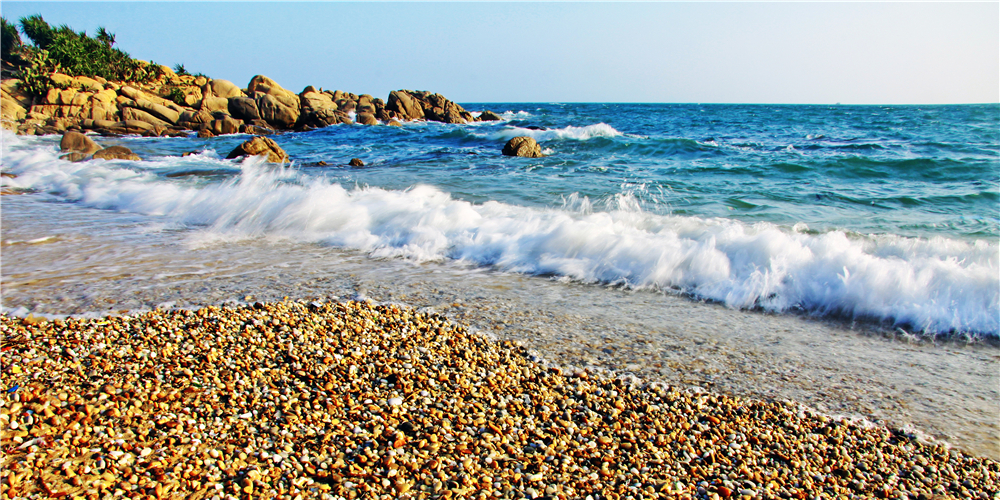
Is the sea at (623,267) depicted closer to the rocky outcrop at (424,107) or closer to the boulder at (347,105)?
the boulder at (347,105)

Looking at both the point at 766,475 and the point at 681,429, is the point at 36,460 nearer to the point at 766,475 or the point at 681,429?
the point at 681,429

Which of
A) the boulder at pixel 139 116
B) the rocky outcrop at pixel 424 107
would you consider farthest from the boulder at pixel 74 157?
the rocky outcrop at pixel 424 107

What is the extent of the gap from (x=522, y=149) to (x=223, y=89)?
23.5 metres

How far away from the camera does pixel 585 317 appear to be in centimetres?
435

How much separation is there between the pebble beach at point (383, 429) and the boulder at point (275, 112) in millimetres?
29105

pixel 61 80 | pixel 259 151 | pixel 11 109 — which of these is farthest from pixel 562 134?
pixel 61 80

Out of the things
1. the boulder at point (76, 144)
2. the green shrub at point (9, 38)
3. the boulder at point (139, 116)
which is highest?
the green shrub at point (9, 38)

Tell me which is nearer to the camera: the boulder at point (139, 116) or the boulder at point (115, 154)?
the boulder at point (115, 154)

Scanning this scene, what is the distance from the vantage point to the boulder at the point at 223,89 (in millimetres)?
31672

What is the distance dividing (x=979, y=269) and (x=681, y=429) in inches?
177

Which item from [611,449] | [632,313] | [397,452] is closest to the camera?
[397,452]

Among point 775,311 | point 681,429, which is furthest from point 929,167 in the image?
point 681,429

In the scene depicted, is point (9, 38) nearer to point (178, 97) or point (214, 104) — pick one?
point (178, 97)

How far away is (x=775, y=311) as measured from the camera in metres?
4.81
